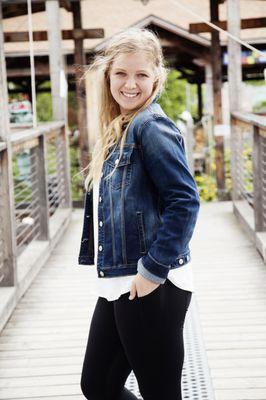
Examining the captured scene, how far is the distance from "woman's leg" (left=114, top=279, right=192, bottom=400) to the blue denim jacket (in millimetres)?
71

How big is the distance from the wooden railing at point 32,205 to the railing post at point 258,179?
1.59 metres

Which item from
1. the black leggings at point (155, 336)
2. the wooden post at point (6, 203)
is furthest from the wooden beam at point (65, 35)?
the black leggings at point (155, 336)

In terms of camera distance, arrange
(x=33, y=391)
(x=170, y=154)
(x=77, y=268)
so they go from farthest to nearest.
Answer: (x=77, y=268) < (x=33, y=391) < (x=170, y=154)

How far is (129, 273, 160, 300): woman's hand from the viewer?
185 centimetres

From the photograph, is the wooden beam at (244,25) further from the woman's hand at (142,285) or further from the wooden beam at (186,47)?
the woman's hand at (142,285)

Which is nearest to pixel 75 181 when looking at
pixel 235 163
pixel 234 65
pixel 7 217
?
pixel 235 163

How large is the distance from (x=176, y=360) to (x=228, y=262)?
350 cm

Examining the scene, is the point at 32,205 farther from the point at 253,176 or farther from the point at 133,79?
the point at 133,79

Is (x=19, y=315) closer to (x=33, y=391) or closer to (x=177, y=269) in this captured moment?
(x=33, y=391)

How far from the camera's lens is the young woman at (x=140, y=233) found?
1.84m

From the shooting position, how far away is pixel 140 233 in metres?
1.89

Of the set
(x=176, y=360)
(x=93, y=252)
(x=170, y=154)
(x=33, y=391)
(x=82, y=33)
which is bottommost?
(x=33, y=391)

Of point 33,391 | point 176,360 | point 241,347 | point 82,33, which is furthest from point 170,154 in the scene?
point 82,33

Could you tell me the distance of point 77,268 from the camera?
535cm
